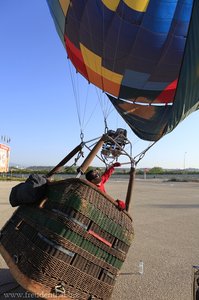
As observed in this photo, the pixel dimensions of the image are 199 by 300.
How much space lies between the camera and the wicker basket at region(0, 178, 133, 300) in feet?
11.3

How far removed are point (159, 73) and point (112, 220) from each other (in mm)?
5339

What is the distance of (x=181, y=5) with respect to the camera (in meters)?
7.16

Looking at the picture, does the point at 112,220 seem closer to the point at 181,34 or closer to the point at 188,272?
the point at 188,272

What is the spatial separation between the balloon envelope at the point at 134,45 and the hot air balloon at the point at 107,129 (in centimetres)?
2

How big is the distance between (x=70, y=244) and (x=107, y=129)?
322cm

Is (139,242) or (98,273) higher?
(98,273)

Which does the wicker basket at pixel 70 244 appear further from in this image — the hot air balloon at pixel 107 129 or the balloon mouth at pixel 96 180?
the balloon mouth at pixel 96 180

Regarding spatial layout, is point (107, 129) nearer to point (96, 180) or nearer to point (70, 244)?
point (96, 180)

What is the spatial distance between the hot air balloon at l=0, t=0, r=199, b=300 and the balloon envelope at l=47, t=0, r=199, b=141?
2 cm

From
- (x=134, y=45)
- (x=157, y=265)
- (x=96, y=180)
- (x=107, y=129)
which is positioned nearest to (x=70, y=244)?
(x=96, y=180)

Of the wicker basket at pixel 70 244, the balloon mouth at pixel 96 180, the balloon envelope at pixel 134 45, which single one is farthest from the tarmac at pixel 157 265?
the balloon envelope at pixel 134 45

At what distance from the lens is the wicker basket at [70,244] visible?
3.45 m

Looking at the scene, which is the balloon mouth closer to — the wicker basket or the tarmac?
the wicker basket

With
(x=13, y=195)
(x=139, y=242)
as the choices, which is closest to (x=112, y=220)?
(x=13, y=195)
